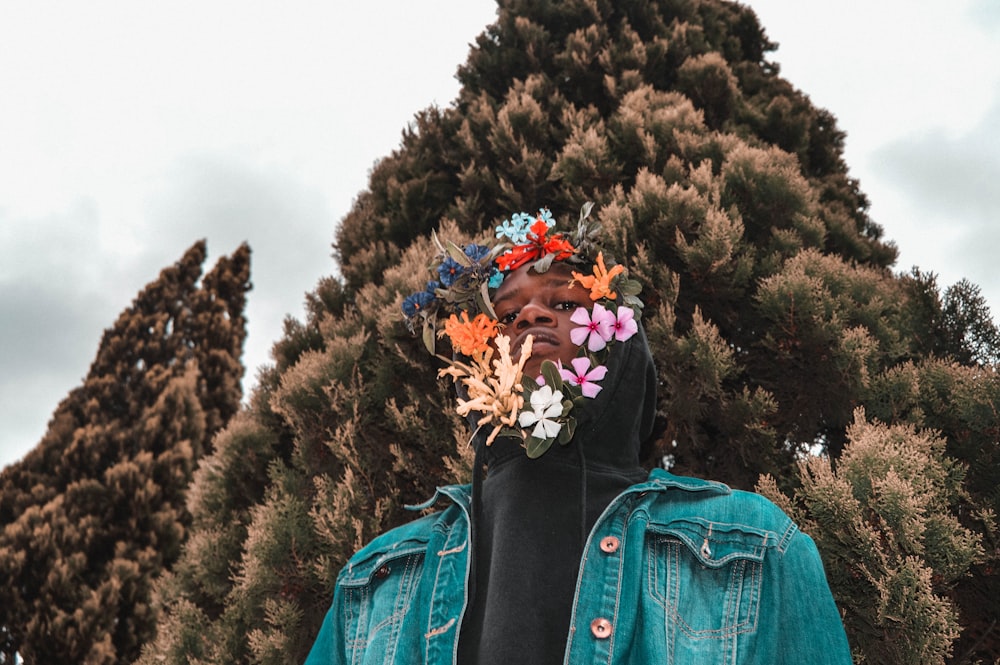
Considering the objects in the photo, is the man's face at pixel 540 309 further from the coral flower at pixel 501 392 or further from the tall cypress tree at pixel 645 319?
the tall cypress tree at pixel 645 319

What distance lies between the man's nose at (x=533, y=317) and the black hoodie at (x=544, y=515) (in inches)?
9.7

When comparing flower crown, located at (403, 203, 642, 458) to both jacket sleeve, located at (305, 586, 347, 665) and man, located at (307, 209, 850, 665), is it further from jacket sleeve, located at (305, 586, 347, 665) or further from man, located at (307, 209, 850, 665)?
jacket sleeve, located at (305, 586, 347, 665)

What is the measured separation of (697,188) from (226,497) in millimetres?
3044

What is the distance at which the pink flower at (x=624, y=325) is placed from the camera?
2.49m

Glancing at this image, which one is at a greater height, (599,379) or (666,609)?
(599,379)

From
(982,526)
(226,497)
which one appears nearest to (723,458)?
(982,526)

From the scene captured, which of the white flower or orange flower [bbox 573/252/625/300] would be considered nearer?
the white flower

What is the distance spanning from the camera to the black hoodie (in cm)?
198

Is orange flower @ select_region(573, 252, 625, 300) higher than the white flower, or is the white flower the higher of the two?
orange flower @ select_region(573, 252, 625, 300)

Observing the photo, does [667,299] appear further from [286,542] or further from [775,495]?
[286,542]

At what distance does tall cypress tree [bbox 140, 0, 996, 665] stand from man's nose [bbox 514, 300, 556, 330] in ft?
3.40

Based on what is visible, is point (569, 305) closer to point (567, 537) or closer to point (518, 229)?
point (518, 229)

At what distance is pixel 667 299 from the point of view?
3.59 m

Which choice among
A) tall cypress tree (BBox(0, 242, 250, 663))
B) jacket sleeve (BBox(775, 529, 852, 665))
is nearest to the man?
jacket sleeve (BBox(775, 529, 852, 665))
